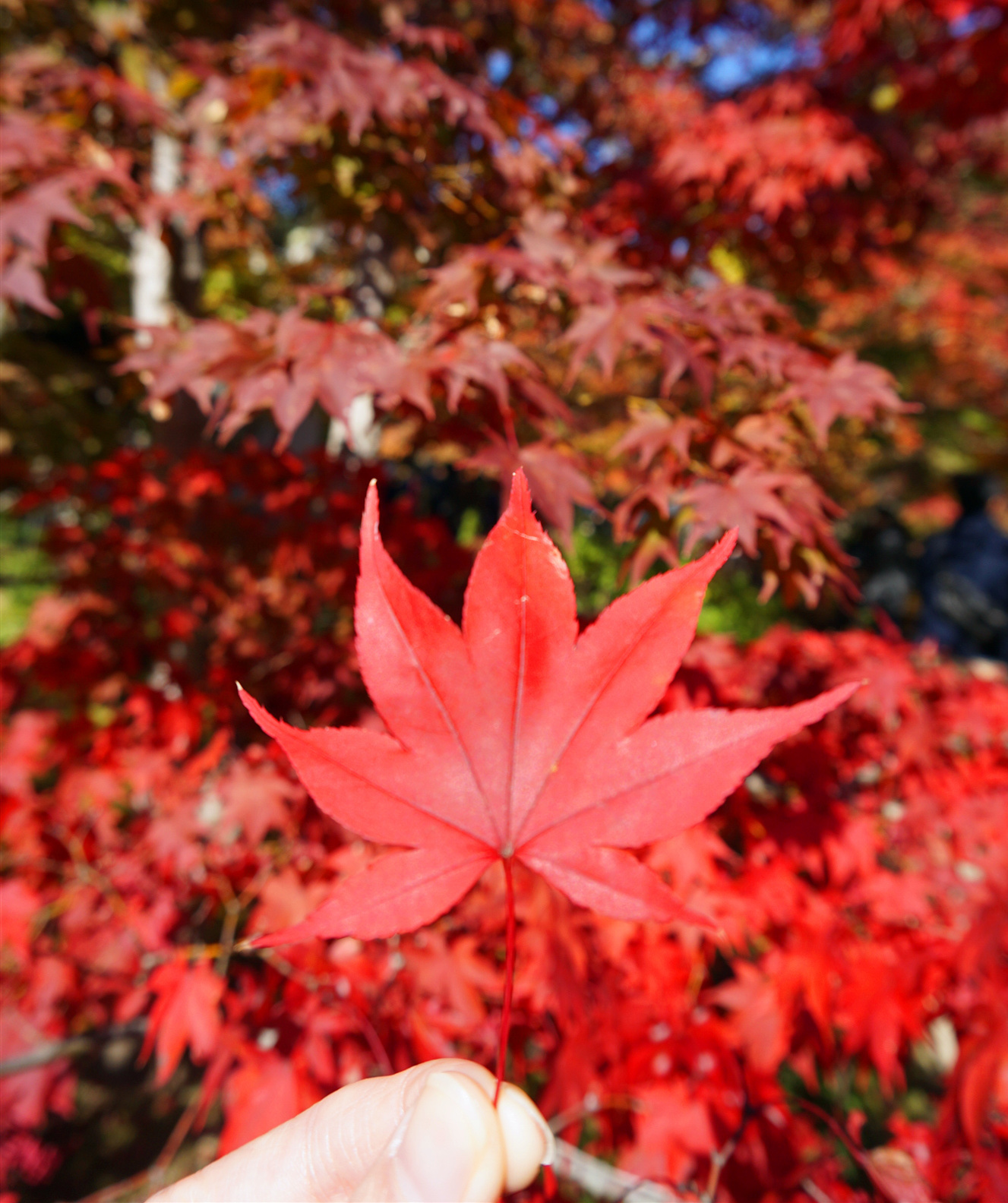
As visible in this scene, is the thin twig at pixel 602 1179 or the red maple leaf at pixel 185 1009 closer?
the thin twig at pixel 602 1179

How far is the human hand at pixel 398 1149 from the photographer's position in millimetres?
605

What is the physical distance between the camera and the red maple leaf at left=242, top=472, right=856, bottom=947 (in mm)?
559

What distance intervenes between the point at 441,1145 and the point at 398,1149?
0.05 metres

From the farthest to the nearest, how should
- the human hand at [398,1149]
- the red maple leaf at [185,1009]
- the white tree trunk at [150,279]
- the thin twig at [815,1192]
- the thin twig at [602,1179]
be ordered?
the white tree trunk at [150,279], the red maple leaf at [185,1009], the thin twig at [815,1192], the thin twig at [602,1179], the human hand at [398,1149]

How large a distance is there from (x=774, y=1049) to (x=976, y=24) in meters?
4.43

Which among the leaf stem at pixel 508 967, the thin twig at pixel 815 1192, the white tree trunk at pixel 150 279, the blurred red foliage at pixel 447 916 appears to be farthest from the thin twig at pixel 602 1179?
the white tree trunk at pixel 150 279

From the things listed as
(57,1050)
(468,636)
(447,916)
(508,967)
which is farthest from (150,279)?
(508,967)

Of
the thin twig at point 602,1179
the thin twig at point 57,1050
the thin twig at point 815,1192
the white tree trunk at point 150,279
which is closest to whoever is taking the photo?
the thin twig at point 602,1179

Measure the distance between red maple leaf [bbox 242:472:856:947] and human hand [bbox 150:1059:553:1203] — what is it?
21 centimetres

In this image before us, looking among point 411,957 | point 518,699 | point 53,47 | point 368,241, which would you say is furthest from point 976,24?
point 53,47

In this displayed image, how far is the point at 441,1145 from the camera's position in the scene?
23.6 inches

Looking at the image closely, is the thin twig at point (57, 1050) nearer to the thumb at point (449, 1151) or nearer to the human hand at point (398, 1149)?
the human hand at point (398, 1149)

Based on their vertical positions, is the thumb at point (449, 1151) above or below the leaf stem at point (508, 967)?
below

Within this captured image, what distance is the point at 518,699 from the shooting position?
620 millimetres
